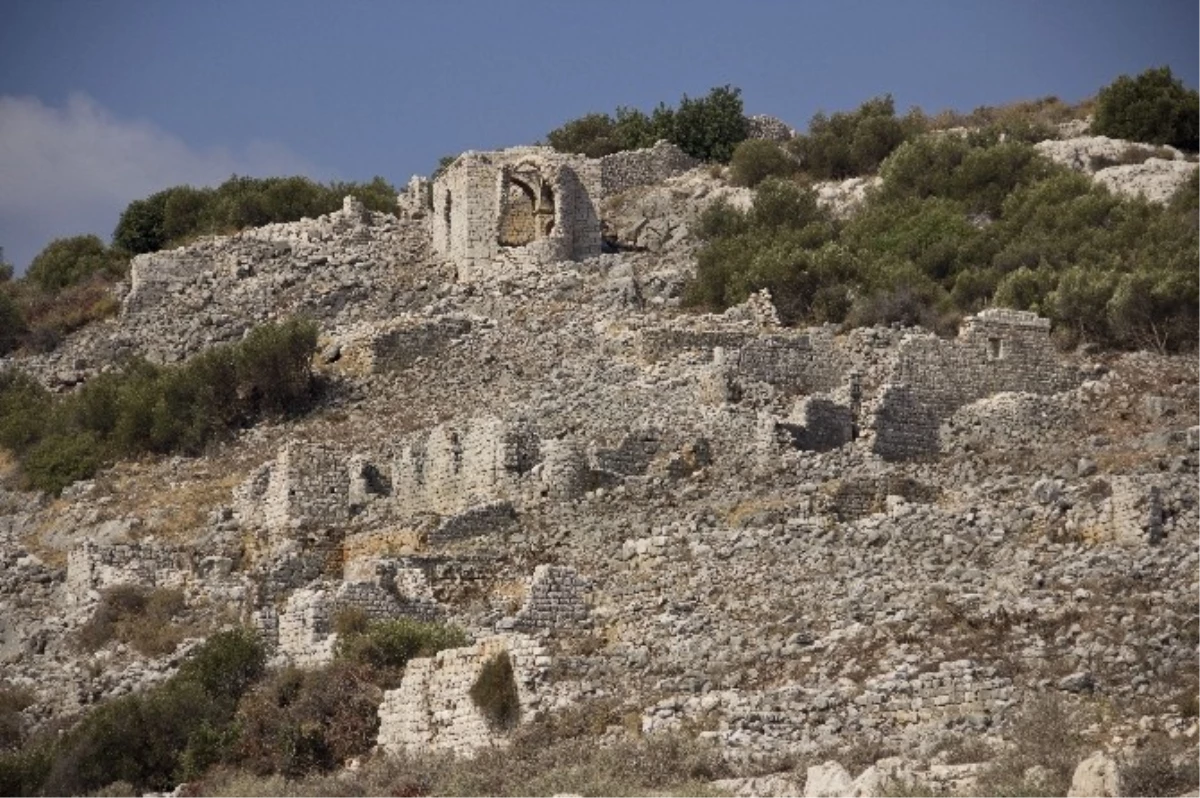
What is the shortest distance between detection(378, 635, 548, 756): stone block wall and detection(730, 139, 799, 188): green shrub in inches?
981

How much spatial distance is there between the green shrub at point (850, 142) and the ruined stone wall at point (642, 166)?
2.28 metres

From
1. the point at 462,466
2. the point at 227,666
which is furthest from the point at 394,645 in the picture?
the point at 462,466

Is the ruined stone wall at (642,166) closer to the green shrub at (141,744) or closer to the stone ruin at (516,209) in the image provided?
the stone ruin at (516,209)

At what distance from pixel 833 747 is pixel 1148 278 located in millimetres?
18334

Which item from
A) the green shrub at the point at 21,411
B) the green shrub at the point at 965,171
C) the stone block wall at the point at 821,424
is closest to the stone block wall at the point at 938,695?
the stone block wall at the point at 821,424

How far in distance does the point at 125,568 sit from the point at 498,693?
9.79 metres

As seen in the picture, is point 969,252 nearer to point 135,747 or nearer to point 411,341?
Answer: point 411,341

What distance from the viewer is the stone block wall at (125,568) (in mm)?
36500

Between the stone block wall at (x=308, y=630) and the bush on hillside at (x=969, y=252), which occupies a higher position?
the bush on hillside at (x=969, y=252)

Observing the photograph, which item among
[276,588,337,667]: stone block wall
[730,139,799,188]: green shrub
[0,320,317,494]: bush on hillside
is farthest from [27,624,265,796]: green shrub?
[730,139,799,188]: green shrub

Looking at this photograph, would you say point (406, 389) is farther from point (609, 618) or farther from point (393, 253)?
point (609, 618)

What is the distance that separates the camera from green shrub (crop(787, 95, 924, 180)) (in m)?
54.7

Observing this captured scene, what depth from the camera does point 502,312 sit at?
43875 millimetres

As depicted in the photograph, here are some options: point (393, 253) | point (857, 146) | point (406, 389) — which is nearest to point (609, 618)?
point (406, 389)
